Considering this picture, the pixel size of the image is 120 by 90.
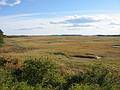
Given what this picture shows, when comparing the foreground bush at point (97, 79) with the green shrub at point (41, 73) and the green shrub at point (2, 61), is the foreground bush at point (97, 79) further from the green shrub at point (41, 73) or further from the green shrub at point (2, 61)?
the green shrub at point (2, 61)

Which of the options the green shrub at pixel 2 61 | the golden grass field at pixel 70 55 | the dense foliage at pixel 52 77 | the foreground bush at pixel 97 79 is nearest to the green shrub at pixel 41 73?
the dense foliage at pixel 52 77

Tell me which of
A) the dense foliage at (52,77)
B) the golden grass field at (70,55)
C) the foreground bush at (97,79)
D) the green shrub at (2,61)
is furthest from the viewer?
the golden grass field at (70,55)

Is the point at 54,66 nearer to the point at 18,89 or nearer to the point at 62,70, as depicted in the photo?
the point at 62,70

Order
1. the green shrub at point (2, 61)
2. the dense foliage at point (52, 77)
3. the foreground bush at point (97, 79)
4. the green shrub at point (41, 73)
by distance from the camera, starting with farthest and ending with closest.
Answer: the green shrub at point (2, 61) < the green shrub at point (41, 73) < the dense foliage at point (52, 77) < the foreground bush at point (97, 79)

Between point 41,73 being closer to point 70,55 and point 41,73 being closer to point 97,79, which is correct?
point 97,79

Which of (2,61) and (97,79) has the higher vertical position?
(2,61)

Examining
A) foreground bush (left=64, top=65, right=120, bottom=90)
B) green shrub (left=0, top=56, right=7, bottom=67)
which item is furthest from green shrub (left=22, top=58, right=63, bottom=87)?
green shrub (left=0, top=56, right=7, bottom=67)

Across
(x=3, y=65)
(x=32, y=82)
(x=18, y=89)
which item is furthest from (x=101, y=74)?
(x=3, y=65)

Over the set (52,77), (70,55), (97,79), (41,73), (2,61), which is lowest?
(97,79)

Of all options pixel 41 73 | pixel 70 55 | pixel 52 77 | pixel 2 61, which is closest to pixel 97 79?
pixel 52 77

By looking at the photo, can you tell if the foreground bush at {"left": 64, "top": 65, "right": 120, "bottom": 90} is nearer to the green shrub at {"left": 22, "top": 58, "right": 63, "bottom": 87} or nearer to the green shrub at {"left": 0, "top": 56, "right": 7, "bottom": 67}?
the green shrub at {"left": 22, "top": 58, "right": 63, "bottom": 87}

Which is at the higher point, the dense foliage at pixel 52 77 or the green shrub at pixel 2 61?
the green shrub at pixel 2 61

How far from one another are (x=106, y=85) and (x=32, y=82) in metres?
9.42

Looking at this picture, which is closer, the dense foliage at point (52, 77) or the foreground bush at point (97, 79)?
the foreground bush at point (97, 79)
